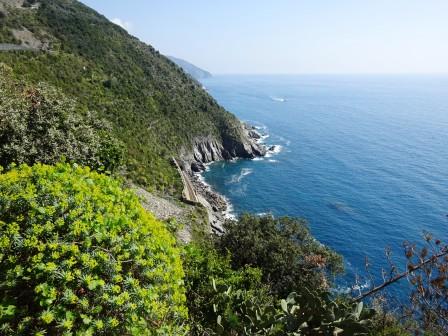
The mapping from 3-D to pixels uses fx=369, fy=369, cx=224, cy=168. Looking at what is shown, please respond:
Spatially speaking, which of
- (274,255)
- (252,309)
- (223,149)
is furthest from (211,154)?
(252,309)

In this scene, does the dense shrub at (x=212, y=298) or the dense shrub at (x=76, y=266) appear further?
the dense shrub at (x=212, y=298)

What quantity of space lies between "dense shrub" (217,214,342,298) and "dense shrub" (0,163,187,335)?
61.4 ft

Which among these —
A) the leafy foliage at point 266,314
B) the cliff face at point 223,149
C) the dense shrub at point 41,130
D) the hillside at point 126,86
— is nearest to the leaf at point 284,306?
the leafy foliage at point 266,314

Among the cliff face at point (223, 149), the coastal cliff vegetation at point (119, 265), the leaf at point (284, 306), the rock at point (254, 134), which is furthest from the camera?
the rock at point (254, 134)

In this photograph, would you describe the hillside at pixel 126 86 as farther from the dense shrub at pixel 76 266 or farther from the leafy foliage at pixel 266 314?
the dense shrub at pixel 76 266

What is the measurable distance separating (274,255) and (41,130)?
19.0 m

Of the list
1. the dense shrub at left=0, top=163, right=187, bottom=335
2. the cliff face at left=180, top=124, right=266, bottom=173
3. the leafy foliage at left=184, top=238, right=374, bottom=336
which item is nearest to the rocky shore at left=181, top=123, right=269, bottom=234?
the cliff face at left=180, top=124, right=266, bottom=173

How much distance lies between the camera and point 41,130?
2414 centimetres

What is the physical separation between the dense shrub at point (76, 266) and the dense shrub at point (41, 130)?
48.1ft

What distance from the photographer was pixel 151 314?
8.69 m

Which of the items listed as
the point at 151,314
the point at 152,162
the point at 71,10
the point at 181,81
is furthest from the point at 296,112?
the point at 151,314

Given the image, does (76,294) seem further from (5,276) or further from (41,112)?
(41,112)

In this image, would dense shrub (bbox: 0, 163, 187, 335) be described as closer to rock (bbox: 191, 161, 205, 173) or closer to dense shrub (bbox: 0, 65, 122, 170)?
dense shrub (bbox: 0, 65, 122, 170)

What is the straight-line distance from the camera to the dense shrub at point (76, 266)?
7641 millimetres
